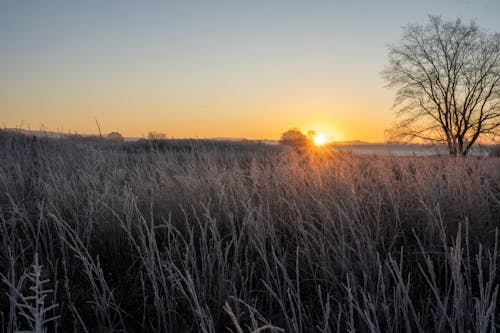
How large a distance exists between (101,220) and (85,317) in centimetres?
126

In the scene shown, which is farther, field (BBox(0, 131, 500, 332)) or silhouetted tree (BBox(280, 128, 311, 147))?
silhouetted tree (BBox(280, 128, 311, 147))

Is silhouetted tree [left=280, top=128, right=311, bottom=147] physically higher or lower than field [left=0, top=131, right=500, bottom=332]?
higher

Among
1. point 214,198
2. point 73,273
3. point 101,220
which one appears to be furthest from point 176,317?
point 214,198

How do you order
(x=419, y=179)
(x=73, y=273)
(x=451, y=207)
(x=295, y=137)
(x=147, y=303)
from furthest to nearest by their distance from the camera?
(x=295, y=137) < (x=419, y=179) < (x=451, y=207) < (x=73, y=273) < (x=147, y=303)

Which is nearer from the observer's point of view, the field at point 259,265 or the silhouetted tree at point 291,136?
the field at point 259,265

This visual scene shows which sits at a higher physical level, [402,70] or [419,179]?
[402,70]

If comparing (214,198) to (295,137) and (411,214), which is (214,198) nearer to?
(411,214)

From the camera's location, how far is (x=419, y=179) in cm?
398

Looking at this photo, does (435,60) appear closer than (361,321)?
No

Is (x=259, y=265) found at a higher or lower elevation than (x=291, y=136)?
lower

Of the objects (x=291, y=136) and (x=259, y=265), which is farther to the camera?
(x=291, y=136)

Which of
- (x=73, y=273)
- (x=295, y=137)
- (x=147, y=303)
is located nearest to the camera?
(x=147, y=303)

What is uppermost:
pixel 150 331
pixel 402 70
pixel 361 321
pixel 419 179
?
pixel 402 70

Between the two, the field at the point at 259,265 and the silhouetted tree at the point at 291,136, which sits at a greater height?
the silhouetted tree at the point at 291,136
